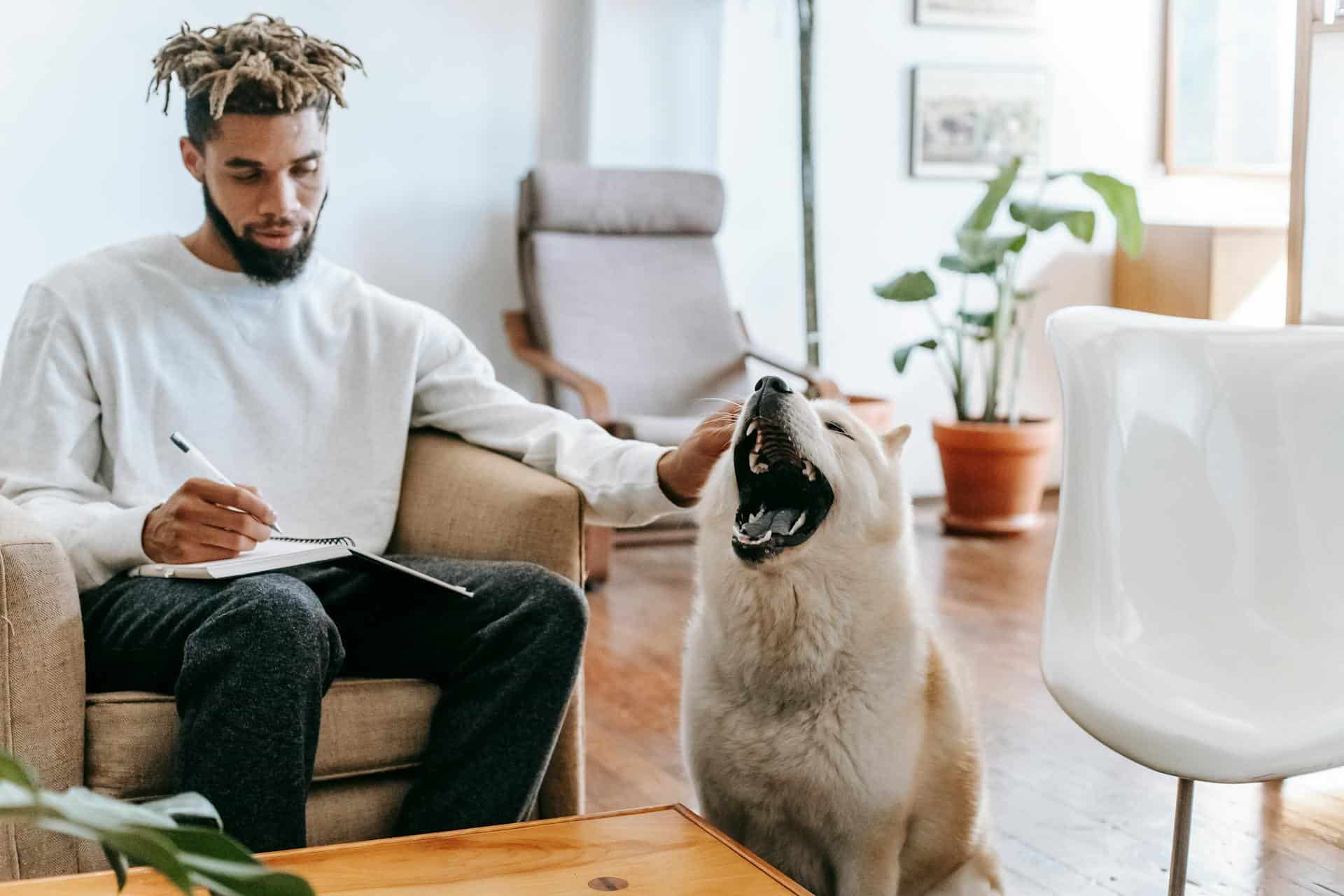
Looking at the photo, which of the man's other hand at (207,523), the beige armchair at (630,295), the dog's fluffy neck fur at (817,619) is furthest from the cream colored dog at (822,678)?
the beige armchair at (630,295)

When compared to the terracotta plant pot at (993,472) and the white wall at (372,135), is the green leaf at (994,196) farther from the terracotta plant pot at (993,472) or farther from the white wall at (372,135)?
the white wall at (372,135)

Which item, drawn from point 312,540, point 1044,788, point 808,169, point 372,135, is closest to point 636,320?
point 808,169

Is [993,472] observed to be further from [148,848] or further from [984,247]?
[148,848]

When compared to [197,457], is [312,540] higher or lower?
lower

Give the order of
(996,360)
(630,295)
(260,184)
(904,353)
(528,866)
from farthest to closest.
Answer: (996,360)
(904,353)
(630,295)
(260,184)
(528,866)

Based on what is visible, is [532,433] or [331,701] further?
[532,433]

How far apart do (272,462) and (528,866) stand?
87 centimetres

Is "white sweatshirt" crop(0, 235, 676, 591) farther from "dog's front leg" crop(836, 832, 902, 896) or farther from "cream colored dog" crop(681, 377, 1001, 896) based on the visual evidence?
"dog's front leg" crop(836, 832, 902, 896)

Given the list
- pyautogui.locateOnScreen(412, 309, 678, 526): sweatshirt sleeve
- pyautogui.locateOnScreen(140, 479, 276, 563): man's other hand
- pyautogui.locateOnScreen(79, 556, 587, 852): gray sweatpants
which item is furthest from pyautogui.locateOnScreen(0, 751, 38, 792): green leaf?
pyautogui.locateOnScreen(412, 309, 678, 526): sweatshirt sleeve

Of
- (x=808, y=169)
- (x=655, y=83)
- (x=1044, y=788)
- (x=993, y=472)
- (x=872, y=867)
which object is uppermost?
(x=655, y=83)

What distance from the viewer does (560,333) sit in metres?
3.89

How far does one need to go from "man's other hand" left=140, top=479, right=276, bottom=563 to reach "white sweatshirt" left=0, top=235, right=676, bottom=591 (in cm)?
10

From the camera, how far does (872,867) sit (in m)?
1.41

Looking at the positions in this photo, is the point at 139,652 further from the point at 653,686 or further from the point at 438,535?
the point at 653,686
